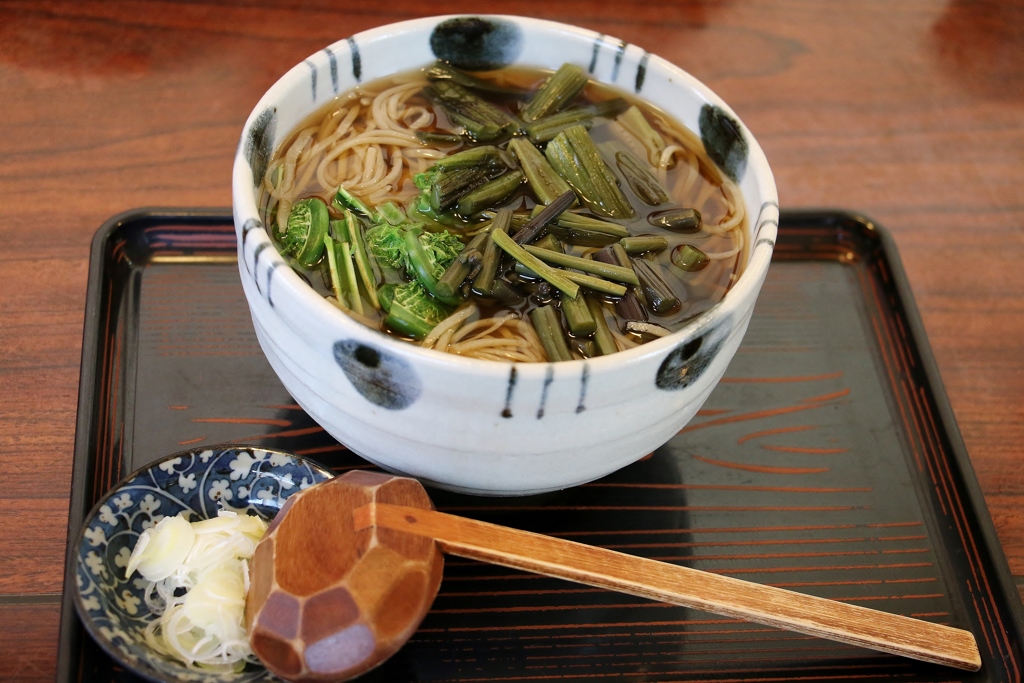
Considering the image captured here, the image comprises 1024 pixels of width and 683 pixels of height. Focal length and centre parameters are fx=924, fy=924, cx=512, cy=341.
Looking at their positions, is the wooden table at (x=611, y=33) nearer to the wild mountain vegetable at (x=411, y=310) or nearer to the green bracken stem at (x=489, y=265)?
the wild mountain vegetable at (x=411, y=310)

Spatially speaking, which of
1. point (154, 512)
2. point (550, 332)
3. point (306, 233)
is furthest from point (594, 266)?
point (154, 512)

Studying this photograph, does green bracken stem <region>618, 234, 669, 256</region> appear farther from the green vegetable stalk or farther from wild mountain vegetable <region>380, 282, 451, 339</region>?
wild mountain vegetable <region>380, 282, 451, 339</region>

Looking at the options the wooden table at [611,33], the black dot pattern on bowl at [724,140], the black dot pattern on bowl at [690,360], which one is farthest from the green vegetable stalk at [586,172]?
the wooden table at [611,33]

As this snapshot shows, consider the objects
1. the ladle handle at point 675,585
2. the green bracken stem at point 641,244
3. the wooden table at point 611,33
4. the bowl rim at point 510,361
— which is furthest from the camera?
the wooden table at point 611,33

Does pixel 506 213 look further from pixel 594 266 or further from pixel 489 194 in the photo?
pixel 594 266

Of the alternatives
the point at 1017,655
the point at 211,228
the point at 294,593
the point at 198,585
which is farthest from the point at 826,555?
the point at 211,228

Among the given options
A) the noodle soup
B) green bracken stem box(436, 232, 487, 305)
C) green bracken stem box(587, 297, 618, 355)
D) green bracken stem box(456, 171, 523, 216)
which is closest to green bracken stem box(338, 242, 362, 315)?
the noodle soup

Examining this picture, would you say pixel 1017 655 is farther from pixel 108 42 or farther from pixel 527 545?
pixel 108 42
